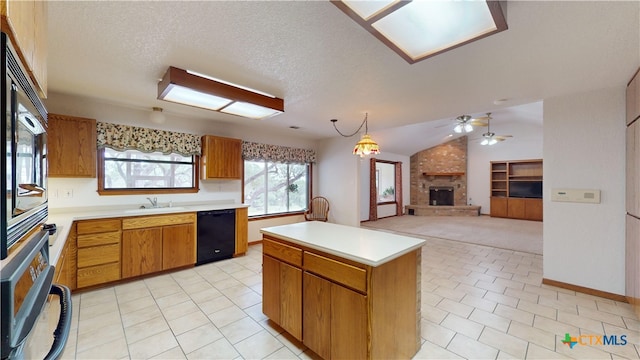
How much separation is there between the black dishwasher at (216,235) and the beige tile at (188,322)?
4.89 feet

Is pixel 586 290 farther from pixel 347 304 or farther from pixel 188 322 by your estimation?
pixel 188 322

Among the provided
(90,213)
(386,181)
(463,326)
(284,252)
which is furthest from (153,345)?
(386,181)

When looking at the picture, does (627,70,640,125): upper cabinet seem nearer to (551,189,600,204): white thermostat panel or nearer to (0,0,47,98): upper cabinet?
(551,189,600,204): white thermostat panel

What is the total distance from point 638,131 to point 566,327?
190 centimetres

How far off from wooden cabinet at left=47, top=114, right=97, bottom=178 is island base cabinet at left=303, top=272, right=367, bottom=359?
3.26 m

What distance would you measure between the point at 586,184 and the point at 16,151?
15.0 feet

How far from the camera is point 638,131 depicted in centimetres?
230

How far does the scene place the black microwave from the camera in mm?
671

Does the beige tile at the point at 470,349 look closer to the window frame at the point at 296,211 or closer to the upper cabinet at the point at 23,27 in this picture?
the upper cabinet at the point at 23,27

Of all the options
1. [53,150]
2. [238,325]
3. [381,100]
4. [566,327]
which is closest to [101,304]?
[238,325]

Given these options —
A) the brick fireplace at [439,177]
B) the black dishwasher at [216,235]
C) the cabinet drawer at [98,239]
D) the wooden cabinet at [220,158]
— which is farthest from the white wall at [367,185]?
the cabinet drawer at [98,239]

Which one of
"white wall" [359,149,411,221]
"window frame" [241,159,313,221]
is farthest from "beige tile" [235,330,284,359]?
"white wall" [359,149,411,221]

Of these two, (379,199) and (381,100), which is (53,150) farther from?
(379,199)

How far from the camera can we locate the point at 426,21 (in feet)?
4.52
